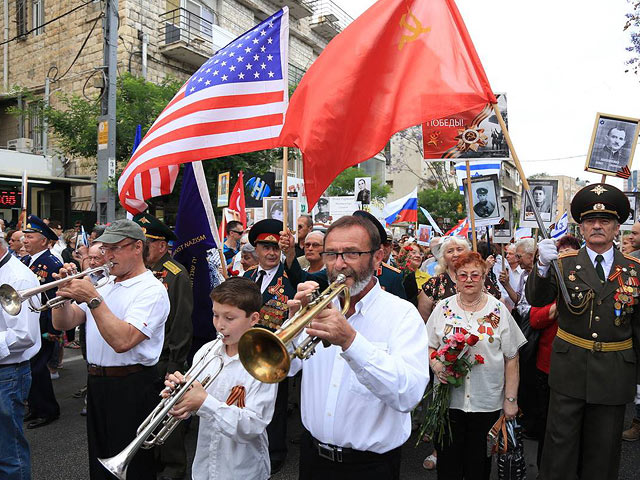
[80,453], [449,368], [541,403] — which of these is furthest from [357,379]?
[80,453]

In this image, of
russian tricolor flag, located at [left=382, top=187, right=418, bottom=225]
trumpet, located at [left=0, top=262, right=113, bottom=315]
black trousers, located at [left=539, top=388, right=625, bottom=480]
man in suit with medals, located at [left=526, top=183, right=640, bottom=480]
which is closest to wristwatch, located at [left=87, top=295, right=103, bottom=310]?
trumpet, located at [left=0, top=262, right=113, bottom=315]

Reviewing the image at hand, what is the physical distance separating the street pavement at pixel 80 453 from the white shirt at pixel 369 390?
2.56 metres

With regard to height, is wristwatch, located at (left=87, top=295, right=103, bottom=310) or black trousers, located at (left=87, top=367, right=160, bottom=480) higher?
wristwatch, located at (left=87, top=295, right=103, bottom=310)

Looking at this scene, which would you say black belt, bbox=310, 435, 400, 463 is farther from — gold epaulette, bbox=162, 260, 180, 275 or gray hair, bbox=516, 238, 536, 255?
gray hair, bbox=516, 238, 536, 255

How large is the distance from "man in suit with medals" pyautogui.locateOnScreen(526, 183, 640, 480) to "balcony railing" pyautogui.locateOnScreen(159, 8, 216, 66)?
1954 centimetres

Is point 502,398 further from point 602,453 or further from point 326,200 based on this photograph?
point 326,200

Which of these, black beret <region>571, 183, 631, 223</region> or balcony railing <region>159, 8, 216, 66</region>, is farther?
balcony railing <region>159, 8, 216, 66</region>

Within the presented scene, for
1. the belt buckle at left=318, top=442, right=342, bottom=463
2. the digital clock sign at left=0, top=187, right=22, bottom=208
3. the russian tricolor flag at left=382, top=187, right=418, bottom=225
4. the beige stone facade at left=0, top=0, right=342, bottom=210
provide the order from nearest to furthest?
1. the belt buckle at left=318, top=442, right=342, bottom=463
2. the russian tricolor flag at left=382, top=187, right=418, bottom=225
3. the digital clock sign at left=0, top=187, right=22, bottom=208
4. the beige stone facade at left=0, top=0, right=342, bottom=210

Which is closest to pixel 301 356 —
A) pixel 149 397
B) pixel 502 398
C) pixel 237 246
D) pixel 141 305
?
pixel 141 305

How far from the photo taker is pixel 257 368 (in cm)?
190

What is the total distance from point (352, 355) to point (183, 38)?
71.9 ft

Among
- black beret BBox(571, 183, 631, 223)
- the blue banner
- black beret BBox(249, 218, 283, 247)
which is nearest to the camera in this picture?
black beret BBox(571, 183, 631, 223)

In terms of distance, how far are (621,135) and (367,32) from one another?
2335mm

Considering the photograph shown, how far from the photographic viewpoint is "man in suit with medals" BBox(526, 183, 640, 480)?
3609 mm
